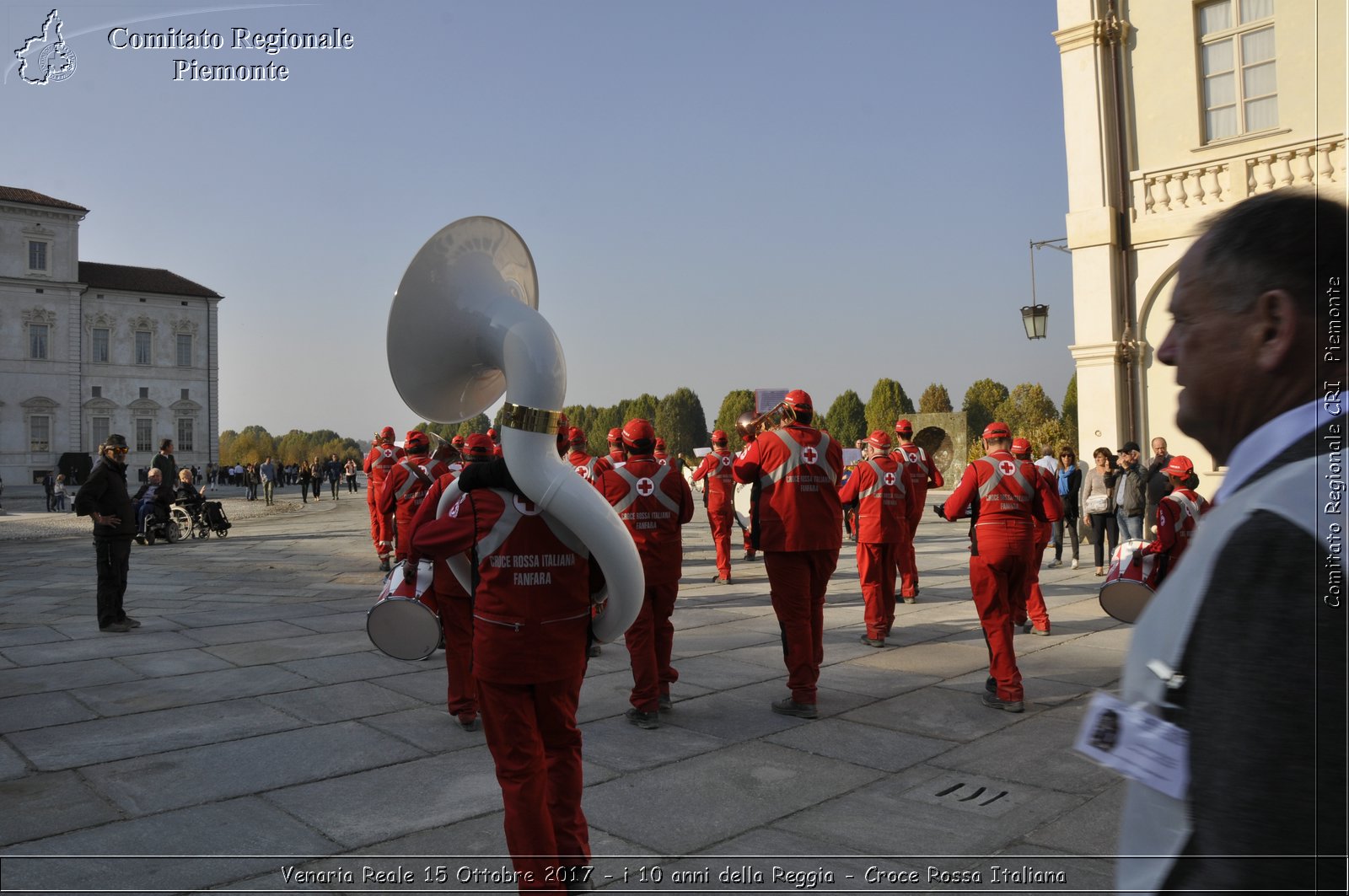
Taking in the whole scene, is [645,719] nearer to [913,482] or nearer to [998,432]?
[998,432]

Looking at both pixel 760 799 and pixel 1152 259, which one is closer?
pixel 760 799

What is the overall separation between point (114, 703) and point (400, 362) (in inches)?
190

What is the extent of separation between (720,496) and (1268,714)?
13384 mm

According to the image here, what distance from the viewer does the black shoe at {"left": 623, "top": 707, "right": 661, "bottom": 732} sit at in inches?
240

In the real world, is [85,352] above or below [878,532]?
above

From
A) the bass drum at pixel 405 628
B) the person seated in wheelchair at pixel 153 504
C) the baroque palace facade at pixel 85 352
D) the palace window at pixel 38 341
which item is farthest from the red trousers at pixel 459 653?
the palace window at pixel 38 341

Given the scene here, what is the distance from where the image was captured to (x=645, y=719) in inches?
241

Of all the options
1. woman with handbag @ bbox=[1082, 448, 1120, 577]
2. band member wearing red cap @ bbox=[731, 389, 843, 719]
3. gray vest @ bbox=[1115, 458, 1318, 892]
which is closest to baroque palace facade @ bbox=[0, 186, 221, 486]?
woman with handbag @ bbox=[1082, 448, 1120, 577]

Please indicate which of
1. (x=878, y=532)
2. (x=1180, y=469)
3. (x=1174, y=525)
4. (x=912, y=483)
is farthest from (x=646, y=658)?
(x=1180, y=469)

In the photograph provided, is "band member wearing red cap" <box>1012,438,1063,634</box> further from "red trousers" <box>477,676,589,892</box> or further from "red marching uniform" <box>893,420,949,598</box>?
"red trousers" <box>477,676,589,892</box>

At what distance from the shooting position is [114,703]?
6852 mm

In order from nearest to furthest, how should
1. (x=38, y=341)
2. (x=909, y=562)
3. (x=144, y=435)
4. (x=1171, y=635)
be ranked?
(x=1171, y=635) < (x=909, y=562) < (x=38, y=341) < (x=144, y=435)

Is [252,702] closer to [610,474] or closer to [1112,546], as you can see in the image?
[610,474]

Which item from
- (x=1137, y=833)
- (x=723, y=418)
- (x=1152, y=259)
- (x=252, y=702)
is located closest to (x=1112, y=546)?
(x=1152, y=259)
